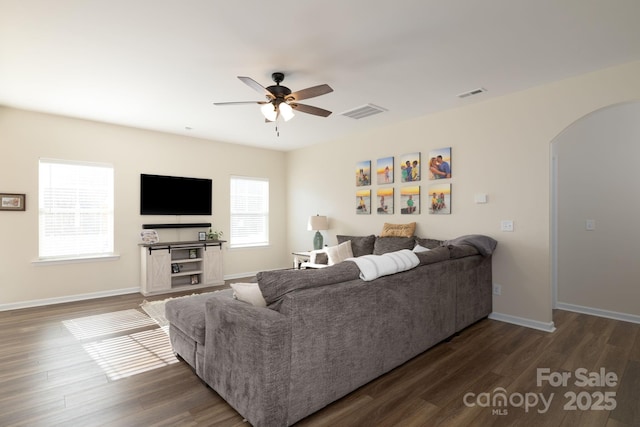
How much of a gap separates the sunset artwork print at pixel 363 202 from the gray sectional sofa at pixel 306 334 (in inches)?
99.4

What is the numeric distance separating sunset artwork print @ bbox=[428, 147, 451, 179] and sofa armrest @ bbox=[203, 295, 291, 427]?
3.44 meters

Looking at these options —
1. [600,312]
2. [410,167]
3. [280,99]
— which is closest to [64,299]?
[280,99]

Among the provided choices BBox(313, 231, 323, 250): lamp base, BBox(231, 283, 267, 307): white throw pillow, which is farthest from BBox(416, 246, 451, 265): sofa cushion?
BBox(313, 231, 323, 250): lamp base

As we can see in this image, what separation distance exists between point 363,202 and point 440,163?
153cm

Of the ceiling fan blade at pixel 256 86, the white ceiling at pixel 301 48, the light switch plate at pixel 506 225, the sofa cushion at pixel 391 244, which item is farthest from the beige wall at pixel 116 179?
the light switch plate at pixel 506 225

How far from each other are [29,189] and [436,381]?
5.69 metres

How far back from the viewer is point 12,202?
4.51 m

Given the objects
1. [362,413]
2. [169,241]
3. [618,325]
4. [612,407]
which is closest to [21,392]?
[362,413]

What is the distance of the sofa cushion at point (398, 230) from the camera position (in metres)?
4.80

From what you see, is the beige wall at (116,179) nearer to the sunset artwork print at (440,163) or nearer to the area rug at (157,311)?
the area rug at (157,311)

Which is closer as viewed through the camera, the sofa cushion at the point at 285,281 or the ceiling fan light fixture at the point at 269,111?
the sofa cushion at the point at 285,281

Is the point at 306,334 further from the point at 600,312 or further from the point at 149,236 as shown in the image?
the point at 149,236

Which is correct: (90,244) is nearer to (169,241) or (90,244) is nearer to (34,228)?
(34,228)

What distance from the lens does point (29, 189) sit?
4.64 metres
